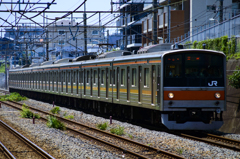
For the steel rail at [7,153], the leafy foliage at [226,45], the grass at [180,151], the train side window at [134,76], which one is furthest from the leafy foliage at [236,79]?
the steel rail at [7,153]

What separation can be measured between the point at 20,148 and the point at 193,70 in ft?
20.1

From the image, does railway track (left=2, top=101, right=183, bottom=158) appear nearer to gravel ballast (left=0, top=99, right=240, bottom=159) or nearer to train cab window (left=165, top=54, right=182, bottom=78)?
gravel ballast (left=0, top=99, right=240, bottom=159)

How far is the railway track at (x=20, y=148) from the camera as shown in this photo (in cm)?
1021

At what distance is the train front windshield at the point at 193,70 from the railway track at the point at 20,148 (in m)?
4.66

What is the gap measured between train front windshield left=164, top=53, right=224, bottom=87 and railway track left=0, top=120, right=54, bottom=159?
183 inches

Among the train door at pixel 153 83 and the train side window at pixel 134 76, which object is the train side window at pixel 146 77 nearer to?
the train door at pixel 153 83

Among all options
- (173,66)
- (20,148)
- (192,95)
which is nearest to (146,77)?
(173,66)

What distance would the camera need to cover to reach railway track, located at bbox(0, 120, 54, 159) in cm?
1021

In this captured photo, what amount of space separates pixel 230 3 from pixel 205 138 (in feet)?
89.7

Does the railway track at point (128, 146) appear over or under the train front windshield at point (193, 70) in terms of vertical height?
under

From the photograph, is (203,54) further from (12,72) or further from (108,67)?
(12,72)

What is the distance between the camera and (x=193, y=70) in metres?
12.6

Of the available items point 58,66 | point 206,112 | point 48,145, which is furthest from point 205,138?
point 58,66

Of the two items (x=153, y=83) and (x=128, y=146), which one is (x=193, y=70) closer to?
(x=153, y=83)
